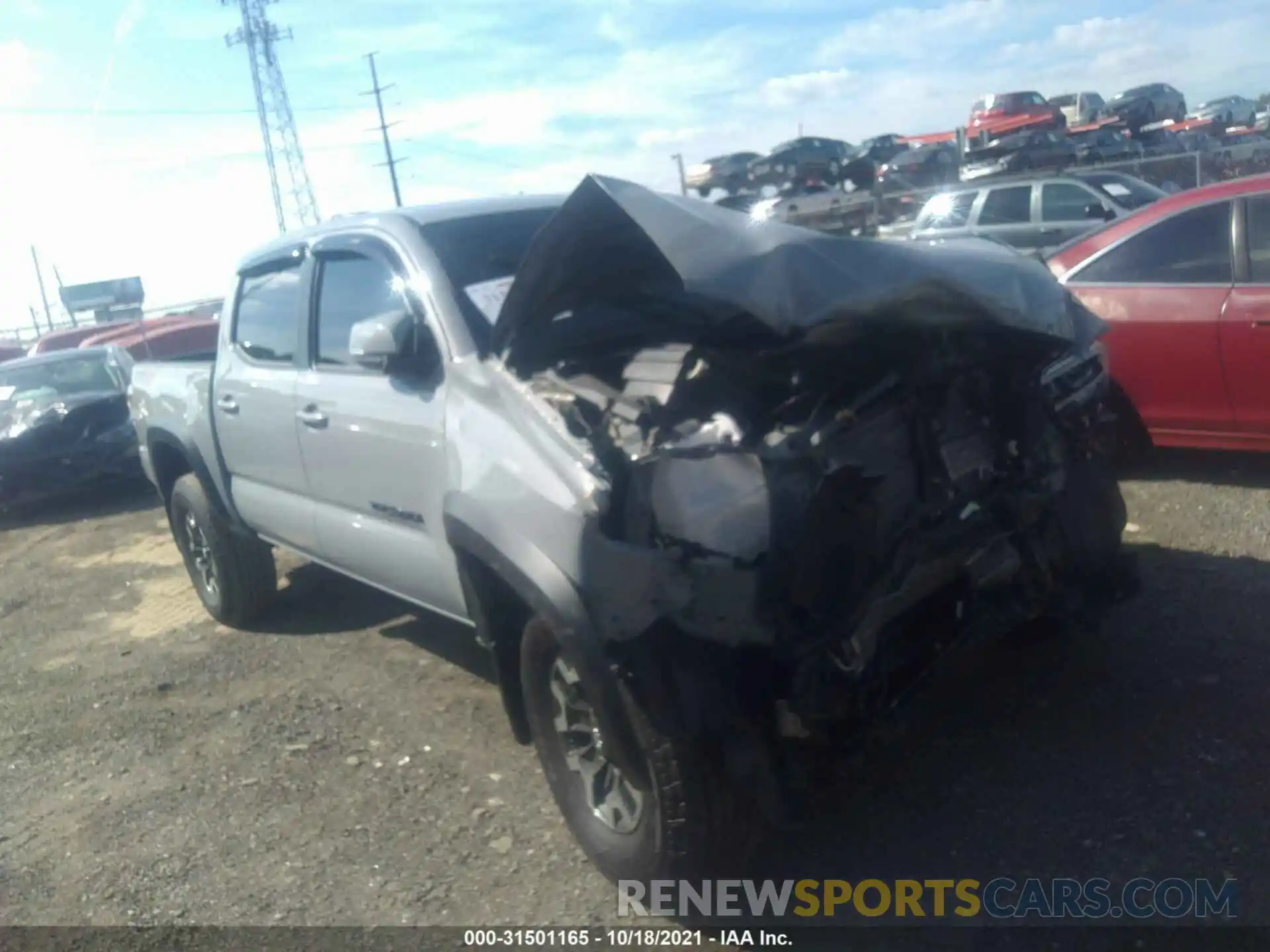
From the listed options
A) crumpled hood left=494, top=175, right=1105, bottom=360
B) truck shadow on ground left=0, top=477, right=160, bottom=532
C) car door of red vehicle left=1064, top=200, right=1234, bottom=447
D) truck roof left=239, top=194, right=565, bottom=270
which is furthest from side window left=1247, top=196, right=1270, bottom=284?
truck shadow on ground left=0, top=477, right=160, bottom=532

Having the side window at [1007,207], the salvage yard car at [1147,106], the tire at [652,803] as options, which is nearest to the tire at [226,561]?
the tire at [652,803]

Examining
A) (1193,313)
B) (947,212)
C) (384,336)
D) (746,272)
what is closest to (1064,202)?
(947,212)

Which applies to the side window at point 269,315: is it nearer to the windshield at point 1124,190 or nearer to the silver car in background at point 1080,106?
the windshield at point 1124,190

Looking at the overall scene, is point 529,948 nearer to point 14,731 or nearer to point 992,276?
point 992,276

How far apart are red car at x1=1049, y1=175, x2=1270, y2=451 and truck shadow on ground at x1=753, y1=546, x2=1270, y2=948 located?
1.52 m

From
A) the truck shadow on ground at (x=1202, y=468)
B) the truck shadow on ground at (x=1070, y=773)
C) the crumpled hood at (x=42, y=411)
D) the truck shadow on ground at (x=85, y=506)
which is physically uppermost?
the crumpled hood at (x=42, y=411)

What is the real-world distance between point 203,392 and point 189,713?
1.63 m

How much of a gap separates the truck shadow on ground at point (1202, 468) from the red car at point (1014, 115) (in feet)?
75.7

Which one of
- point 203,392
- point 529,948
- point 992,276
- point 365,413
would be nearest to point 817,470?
point 992,276

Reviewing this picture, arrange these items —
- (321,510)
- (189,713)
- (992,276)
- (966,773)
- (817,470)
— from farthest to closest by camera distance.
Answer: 1. (189,713)
2. (321,510)
3. (966,773)
4. (992,276)
5. (817,470)

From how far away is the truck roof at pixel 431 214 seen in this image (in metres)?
4.54

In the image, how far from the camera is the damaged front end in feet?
9.60

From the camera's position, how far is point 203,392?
5.93 m

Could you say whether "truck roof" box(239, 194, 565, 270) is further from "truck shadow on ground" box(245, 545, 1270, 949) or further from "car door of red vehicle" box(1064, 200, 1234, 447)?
"car door of red vehicle" box(1064, 200, 1234, 447)
